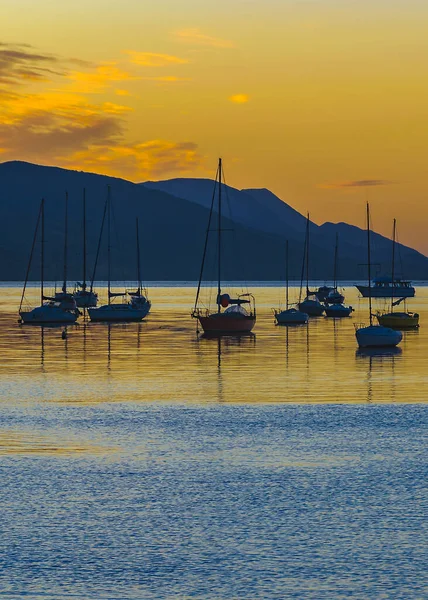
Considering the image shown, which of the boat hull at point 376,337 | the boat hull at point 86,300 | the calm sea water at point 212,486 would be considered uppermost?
the boat hull at point 86,300

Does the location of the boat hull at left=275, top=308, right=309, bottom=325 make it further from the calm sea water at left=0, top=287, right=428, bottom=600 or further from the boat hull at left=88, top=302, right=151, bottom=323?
the calm sea water at left=0, top=287, right=428, bottom=600

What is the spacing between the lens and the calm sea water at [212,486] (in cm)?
→ 1538

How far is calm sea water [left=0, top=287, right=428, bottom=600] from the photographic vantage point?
606 inches

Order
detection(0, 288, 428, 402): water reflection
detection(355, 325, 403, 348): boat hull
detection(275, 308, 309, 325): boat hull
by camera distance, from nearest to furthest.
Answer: detection(0, 288, 428, 402): water reflection, detection(355, 325, 403, 348): boat hull, detection(275, 308, 309, 325): boat hull

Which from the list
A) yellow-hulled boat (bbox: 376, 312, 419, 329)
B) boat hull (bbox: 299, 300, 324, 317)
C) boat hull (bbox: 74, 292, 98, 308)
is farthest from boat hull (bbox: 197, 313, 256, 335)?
boat hull (bbox: 74, 292, 98, 308)

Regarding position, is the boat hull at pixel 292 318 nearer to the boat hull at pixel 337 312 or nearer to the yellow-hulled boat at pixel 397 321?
the yellow-hulled boat at pixel 397 321

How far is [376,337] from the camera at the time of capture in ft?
211

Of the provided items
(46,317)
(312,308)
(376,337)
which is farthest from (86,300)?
(376,337)

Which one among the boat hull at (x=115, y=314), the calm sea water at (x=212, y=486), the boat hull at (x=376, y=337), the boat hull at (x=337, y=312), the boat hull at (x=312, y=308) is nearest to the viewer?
the calm sea water at (x=212, y=486)

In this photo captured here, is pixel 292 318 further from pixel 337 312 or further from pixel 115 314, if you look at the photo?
pixel 337 312

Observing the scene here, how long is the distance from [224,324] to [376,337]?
1604cm

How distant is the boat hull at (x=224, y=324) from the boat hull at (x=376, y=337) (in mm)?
14277

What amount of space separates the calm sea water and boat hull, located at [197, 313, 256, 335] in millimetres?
30374

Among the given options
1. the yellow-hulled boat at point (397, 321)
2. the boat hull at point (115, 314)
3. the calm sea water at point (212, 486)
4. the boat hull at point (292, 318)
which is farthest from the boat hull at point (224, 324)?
the calm sea water at point (212, 486)
